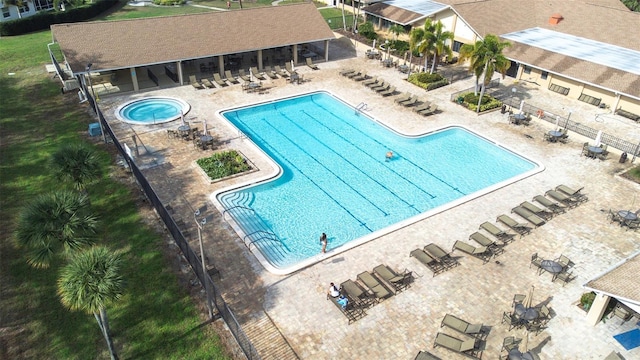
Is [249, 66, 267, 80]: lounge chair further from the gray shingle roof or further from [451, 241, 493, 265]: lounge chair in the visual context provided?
[451, 241, 493, 265]: lounge chair

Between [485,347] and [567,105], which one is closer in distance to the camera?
[485,347]

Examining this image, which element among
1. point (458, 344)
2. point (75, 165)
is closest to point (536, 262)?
point (458, 344)

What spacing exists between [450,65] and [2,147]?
1569 inches

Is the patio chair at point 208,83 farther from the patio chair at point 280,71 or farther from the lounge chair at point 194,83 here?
the patio chair at point 280,71

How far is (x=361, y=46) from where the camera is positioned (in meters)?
49.9

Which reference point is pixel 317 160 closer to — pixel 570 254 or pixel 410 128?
pixel 410 128

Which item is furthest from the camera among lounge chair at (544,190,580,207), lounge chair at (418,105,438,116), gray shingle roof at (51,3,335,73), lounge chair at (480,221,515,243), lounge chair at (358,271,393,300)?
gray shingle roof at (51,3,335,73)

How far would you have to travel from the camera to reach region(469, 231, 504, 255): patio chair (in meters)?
21.6

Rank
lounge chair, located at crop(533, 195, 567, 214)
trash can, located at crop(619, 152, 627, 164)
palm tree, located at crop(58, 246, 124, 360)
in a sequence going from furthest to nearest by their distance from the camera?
trash can, located at crop(619, 152, 627, 164), lounge chair, located at crop(533, 195, 567, 214), palm tree, located at crop(58, 246, 124, 360)

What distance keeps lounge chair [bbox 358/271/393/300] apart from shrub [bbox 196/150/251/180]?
1145 centimetres

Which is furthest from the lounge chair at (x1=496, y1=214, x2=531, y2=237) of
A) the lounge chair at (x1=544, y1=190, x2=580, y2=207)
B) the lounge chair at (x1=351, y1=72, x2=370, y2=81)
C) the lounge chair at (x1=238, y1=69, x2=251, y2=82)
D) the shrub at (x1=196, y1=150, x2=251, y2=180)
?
the lounge chair at (x1=238, y1=69, x2=251, y2=82)

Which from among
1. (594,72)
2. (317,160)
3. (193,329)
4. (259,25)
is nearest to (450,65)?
(594,72)

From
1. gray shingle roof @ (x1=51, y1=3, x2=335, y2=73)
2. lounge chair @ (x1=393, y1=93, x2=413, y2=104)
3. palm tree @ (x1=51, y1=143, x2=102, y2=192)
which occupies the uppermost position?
gray shingle roof @ (x1=51, y1=3, x2=335, y2=73)

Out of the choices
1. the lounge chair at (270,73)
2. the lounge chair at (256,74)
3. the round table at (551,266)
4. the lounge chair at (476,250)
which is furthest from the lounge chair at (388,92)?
the round table at (551,266)
